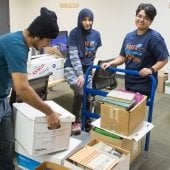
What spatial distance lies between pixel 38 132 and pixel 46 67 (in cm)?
159

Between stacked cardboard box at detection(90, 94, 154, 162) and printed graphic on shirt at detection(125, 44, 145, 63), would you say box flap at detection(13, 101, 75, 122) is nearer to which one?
stacked cardboard box at detection(90, 94, 154, 162)

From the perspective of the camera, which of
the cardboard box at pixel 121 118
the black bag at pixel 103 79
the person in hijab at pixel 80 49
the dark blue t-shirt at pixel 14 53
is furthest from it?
the black bag at pixel 103 79

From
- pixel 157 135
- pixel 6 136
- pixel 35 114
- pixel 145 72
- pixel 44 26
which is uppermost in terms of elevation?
pixel 44 26

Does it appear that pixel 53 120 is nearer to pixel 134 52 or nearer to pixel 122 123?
pixel 122 123

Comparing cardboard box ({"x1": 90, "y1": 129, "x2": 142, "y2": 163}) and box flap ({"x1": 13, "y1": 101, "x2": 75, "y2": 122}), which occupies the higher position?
box flap ({"x1": 13, "y1": 101, "x2": 75, "y2": 122})

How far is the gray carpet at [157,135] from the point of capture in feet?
8.58

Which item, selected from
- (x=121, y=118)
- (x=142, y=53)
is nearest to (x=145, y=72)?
(x=142, y=53)

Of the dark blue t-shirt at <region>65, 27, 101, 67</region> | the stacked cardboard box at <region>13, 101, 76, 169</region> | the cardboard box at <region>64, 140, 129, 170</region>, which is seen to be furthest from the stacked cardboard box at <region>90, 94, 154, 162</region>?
the dark blue t-shirt at <region>65, 27, 101, 67</region>

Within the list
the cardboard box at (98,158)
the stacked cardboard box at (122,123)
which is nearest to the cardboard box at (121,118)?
the stacked cardboard box at (122,123)

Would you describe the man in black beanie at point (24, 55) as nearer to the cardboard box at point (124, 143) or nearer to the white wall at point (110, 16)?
the cardboard box at point (124, 143)

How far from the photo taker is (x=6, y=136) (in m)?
2.08

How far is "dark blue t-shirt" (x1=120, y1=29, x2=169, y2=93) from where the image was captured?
7.84 feet

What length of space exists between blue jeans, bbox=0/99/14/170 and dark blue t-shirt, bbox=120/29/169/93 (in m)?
1.16

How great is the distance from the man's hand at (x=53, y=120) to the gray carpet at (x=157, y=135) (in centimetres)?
93
